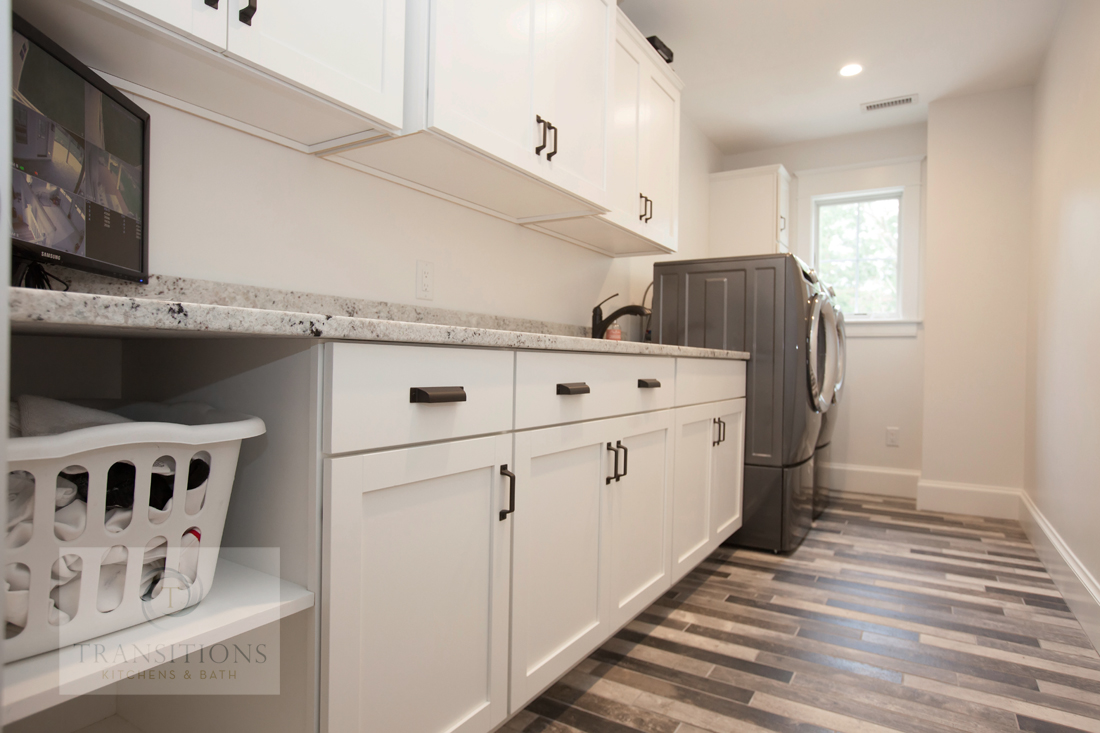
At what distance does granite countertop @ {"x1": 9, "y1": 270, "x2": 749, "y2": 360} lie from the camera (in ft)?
1.81

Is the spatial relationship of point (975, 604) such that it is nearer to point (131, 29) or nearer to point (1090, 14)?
point (1090, 14)

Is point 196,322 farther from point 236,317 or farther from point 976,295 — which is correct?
point 976,295

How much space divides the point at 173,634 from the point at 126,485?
18 cm

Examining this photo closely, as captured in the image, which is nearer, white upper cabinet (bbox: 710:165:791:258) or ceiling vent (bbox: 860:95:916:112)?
ceiling vent (bbox: 860:95:916:112)

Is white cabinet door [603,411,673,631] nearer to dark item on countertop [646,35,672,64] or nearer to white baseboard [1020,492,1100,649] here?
white baseboard [1020,492,1100,649]

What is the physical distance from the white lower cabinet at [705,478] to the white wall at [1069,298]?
1132 mm

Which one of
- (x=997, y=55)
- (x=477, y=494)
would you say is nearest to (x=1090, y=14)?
(x=997, y=55)

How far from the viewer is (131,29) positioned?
92 centimetres

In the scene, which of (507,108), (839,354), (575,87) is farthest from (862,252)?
(507,108)

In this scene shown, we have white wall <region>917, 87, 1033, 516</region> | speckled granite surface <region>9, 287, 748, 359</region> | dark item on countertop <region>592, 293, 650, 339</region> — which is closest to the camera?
speckled granite surface <region>9, 287, 748, 359</region>

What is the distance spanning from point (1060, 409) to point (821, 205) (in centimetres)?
226

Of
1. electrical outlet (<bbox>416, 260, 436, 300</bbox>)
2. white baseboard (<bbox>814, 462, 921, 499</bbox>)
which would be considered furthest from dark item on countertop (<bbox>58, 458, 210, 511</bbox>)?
white baseboard (<bbox>814, 462, 921, 499</bbox>)

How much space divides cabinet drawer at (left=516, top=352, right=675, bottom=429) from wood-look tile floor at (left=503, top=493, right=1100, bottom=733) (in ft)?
2.31

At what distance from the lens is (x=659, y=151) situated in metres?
2.50
